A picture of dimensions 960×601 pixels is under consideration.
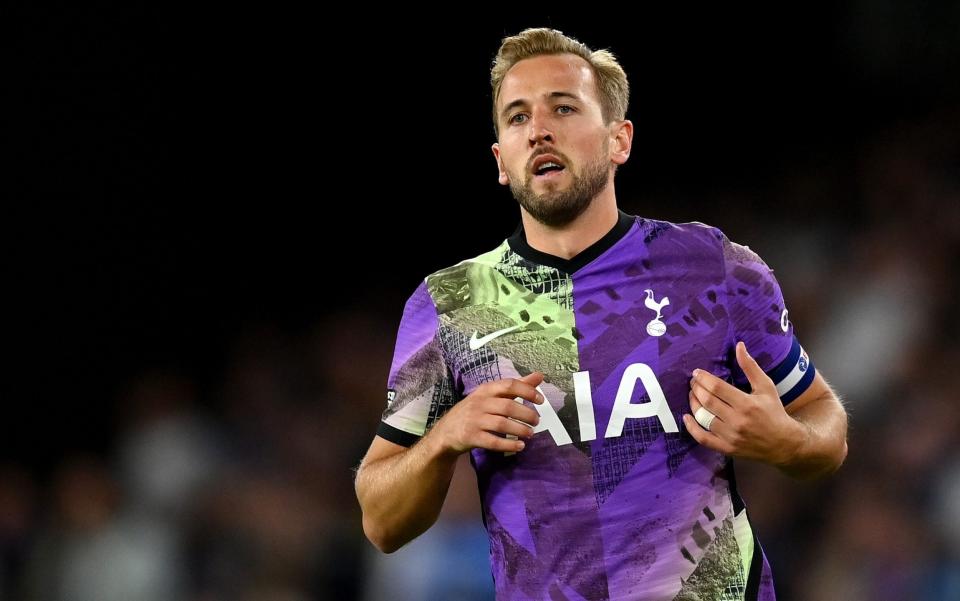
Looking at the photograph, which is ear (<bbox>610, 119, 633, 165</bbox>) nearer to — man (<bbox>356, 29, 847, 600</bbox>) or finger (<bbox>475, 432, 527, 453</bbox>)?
man (<bbox>356, 29, 847, 600</bbox>)

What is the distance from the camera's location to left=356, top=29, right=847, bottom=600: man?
2.62m

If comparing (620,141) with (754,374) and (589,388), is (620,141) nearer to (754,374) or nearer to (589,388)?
(589,388)

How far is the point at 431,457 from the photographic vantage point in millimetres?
2682

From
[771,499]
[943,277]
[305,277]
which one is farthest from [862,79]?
[305,277]

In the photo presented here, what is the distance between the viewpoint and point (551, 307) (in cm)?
289

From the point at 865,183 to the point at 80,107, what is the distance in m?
4.93

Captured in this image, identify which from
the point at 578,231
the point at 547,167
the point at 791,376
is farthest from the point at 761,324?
the point at 547,167

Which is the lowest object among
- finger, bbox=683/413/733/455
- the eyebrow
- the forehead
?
finger, bbox=683/413/733/455

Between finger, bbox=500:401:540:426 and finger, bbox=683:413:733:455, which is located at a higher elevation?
finger, bbox=500:401:540:426

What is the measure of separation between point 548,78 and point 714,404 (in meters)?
1.03

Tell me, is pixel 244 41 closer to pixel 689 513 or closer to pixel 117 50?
pixel 117 50

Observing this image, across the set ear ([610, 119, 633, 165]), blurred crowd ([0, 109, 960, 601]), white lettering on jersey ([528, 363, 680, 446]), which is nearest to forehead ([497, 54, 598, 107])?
ear ([610, 119, 633, 165])

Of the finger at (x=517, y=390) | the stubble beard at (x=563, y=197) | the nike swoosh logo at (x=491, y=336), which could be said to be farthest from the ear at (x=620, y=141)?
the finger at (x=517, y=390)

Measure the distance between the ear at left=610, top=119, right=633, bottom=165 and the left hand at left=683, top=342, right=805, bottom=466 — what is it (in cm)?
77
